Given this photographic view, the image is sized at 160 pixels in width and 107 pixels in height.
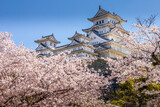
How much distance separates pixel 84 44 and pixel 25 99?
968 inches

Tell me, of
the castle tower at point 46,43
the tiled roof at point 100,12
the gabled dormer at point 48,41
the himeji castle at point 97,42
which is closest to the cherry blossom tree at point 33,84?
the himeji castle at point 97,42

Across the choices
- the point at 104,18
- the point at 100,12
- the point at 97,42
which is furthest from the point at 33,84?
the point at 100,12

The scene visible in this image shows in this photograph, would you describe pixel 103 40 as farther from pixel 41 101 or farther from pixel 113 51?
pixel 41 101

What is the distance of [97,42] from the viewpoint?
34781mm

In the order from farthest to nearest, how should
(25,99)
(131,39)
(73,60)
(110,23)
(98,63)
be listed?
(110,23) < (98,63) < (73,60) < (131,39) < (25,99)

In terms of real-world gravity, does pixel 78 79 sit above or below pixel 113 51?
below

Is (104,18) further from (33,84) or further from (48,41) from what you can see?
(33,84)

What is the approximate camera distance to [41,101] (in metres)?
6.67

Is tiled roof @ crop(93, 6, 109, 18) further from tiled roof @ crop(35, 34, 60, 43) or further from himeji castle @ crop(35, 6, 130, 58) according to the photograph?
tiled roof @ crop(35, 34, 60, 43)

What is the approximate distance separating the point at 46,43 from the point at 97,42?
11.2m

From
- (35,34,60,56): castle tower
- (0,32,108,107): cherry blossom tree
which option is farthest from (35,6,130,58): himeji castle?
(0,32,108,107): cherry blossom tree

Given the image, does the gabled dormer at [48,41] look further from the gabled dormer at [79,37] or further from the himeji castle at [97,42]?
the gabled dormer at [79,37]

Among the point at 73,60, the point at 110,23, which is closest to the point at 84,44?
the point at 110,23

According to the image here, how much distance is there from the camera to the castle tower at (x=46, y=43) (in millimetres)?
36134
